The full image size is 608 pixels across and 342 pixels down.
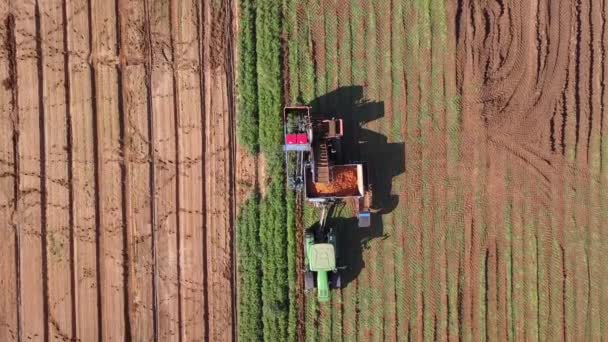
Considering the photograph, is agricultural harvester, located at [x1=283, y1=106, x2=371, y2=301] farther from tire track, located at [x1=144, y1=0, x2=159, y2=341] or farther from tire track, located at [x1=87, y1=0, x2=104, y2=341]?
tire track, located at [x1=87, y1=0, x2=104, y2=341]

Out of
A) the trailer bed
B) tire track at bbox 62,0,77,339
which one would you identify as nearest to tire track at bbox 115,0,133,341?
tire track at bbox 62,0,77,339

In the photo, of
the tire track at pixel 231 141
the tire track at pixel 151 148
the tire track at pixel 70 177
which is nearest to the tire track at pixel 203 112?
the tire track at pixel 231 141

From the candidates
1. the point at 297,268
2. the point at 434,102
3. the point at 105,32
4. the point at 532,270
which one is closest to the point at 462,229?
the point at 532,270

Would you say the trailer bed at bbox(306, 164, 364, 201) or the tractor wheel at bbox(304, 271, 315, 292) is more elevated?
the trailer bed at bbox(306, 164, 364, 201)

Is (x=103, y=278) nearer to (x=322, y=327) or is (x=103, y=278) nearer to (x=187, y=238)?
(x=187, y=238)

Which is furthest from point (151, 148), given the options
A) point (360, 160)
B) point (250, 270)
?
point (360, 160)

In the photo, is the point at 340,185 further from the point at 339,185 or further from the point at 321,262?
the point at 321,262
